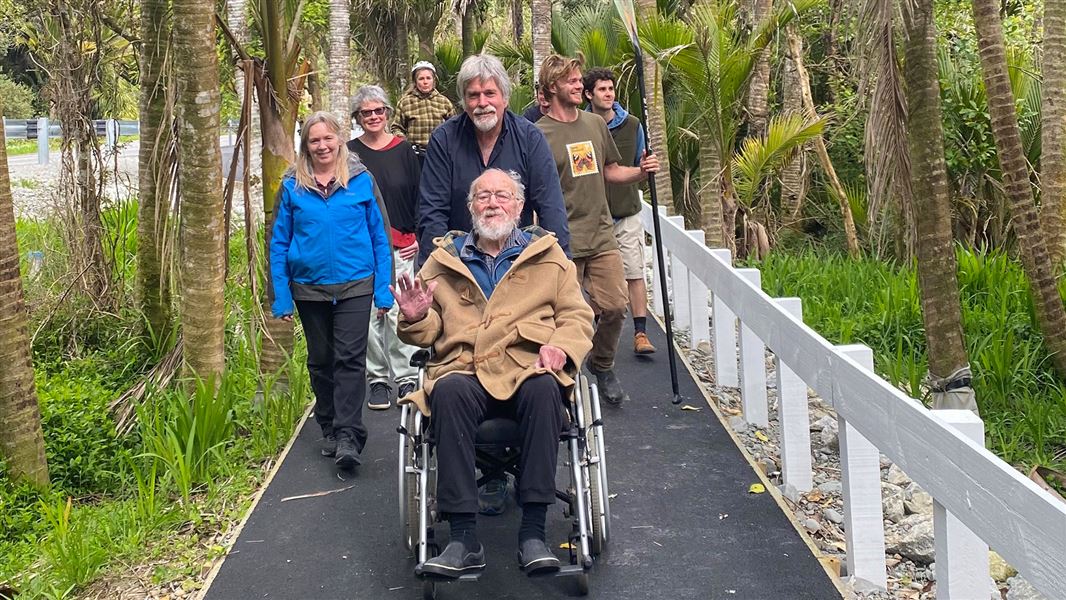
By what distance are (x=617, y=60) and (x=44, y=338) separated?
10.7 meters

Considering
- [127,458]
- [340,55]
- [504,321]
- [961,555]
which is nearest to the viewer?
[961,555]

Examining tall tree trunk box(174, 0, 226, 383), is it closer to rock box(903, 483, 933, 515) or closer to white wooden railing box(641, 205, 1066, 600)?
white wooden railing box(641, 205, 1066, 600)

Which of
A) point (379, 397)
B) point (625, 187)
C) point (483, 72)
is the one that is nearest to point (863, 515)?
point (483, 72)

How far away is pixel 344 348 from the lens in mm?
6559

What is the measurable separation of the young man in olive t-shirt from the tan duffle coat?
206 centimetres

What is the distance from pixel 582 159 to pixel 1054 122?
412 cm

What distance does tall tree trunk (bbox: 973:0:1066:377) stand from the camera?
8367 mm

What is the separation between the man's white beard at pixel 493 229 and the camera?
17.7 feet

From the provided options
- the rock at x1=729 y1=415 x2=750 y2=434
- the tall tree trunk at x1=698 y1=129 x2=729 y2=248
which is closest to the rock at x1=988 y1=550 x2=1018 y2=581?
the rock at x1=729 y1=415 x2=750 y2=434

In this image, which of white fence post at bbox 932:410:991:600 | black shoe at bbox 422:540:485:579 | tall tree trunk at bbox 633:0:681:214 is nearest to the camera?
white fence post at bbox 932:410:991:600

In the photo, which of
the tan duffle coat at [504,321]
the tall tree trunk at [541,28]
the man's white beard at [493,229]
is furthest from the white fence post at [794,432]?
the tall tree trunk at [541,28]

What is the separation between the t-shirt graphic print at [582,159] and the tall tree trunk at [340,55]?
9.64 metres

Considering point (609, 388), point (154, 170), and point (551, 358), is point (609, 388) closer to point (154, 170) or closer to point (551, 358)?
point (551, 358)

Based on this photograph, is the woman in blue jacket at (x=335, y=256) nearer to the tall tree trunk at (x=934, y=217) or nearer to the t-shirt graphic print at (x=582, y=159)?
the t-shirt graphic print at (x=582, y=159)
